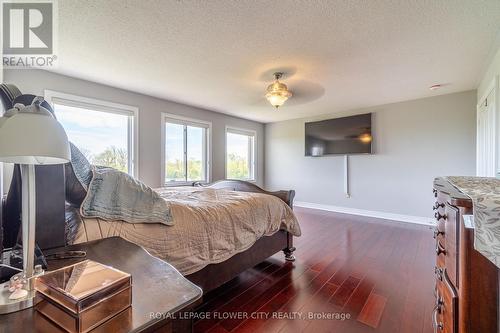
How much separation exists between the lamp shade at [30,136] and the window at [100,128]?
9.34 ft

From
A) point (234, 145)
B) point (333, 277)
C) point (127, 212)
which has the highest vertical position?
point (234, 145)

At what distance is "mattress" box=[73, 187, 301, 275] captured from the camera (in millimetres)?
1319

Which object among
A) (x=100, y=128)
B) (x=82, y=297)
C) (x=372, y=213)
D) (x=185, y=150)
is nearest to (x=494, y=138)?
(x=372, y=213)

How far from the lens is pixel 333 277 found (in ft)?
7.15

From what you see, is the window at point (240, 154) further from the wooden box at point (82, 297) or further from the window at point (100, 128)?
the wooden box at point (82, 297)

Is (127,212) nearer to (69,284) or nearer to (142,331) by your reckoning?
(69,284)

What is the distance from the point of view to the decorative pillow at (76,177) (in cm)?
120

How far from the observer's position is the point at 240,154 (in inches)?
231

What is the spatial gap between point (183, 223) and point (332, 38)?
7.12 ft

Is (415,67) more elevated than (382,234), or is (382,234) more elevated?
(415,67)

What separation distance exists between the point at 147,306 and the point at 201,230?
3.52 ft

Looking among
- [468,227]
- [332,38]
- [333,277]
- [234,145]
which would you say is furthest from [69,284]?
[234,145]

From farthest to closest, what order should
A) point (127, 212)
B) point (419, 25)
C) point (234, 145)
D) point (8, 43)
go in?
1. point (234, 145)
2. point (8, 43)
3. point (419, 25)
4. point (127, 212)

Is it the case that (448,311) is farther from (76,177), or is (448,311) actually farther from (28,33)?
(28,33)
